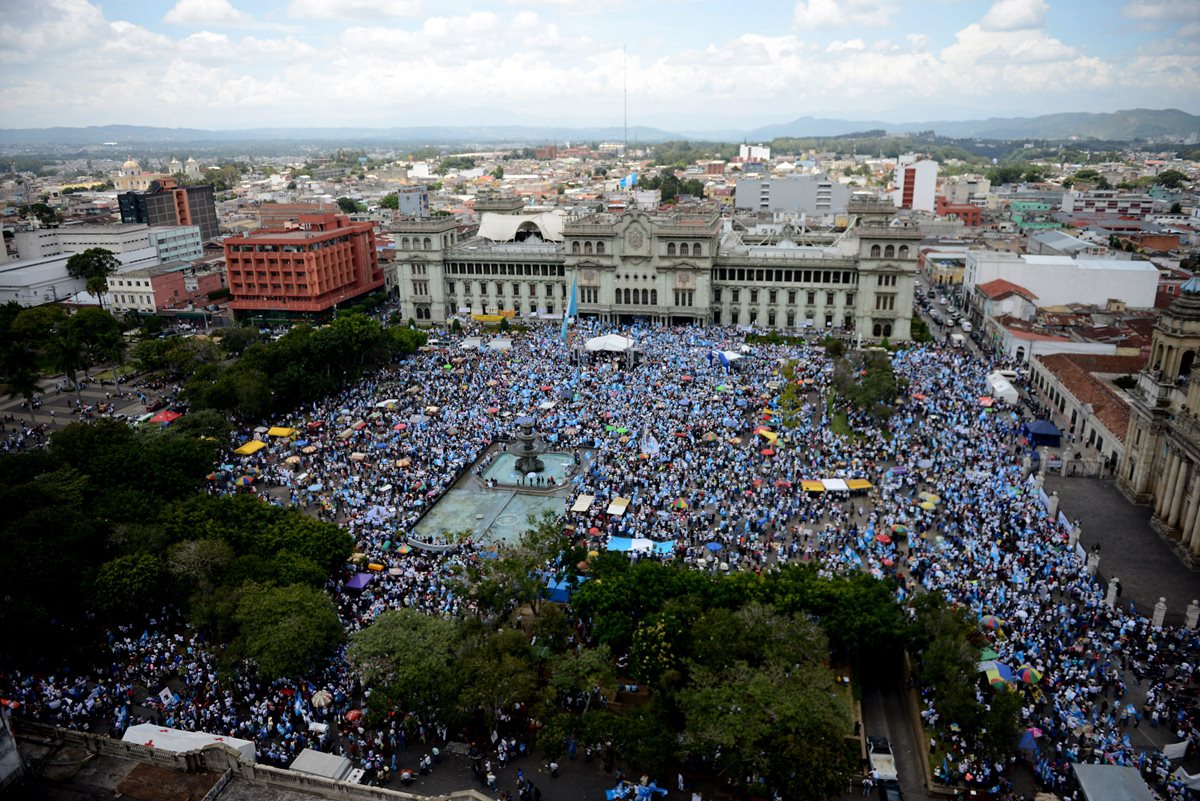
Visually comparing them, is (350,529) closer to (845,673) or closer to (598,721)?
(598,721)

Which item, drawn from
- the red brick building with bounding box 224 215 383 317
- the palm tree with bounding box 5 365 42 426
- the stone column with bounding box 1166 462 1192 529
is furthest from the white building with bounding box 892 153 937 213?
the palm tree with bounding box 5 365 42 426

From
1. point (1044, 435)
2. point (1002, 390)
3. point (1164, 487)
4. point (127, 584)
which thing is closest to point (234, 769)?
point (127, 584)

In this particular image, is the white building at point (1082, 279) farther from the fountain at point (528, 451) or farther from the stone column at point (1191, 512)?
the fountain at point (528, 451)

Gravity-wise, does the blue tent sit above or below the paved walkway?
above

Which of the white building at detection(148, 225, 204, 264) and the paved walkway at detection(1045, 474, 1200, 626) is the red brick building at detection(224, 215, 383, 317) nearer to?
the white building at detection(148, 225, 204, 264)

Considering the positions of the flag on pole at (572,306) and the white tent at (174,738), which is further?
the flag on pole at (572,306)

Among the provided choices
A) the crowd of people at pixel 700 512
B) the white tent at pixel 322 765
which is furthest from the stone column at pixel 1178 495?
the white tent at pixel 322 765
